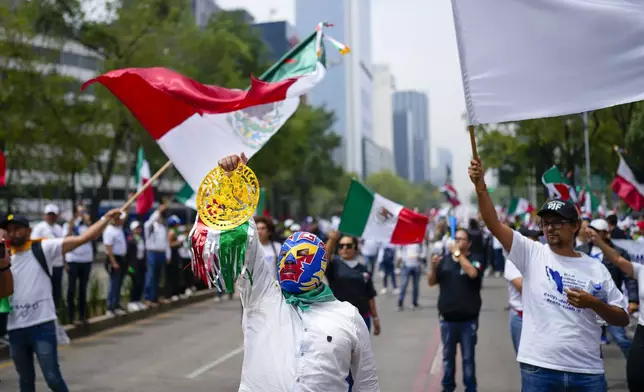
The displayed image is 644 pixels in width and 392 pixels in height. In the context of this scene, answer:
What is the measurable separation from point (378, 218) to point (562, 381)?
5049mm

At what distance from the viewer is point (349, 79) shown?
163875mm

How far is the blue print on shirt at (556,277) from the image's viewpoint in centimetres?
473

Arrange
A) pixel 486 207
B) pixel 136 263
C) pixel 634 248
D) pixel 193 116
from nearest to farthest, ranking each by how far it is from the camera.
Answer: pixel 486 207, pixel 193 116, pixel 634 248, pixel 136 263

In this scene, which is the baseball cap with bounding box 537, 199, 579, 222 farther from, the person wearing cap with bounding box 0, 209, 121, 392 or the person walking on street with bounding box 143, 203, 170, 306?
the person walking on street with bounding box 143, 203, 170, 306

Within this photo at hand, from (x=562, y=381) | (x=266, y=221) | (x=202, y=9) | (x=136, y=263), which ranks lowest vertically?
(x=136, y=263)

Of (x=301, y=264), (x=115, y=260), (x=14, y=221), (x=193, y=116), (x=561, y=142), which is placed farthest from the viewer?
(x=561, y=142)

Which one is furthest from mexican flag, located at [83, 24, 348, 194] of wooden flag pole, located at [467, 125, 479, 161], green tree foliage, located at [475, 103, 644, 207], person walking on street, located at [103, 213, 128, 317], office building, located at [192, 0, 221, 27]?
office building, located at [192, 0, 221, 27]

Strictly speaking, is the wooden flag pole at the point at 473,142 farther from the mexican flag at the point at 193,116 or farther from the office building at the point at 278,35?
the office building at the point at 278,35

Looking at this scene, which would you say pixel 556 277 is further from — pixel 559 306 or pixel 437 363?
pixel 437 363

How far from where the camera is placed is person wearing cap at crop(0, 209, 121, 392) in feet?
21.8

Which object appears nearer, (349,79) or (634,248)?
(634,248)

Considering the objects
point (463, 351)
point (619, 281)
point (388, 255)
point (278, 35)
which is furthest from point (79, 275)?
point (278, 35)

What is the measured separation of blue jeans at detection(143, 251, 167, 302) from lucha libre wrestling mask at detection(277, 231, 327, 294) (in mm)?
13054

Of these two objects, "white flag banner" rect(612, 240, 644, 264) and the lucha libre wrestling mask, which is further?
"white flag banner" rect(612, 240, 644, 264)
